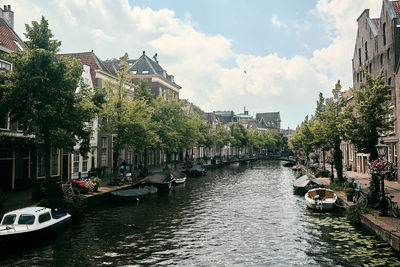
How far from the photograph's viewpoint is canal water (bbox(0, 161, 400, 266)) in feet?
44.3

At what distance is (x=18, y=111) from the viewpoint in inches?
833

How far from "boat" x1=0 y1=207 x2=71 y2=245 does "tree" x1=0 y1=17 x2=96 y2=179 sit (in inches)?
228

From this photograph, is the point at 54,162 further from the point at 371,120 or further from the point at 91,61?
the point at 371,120

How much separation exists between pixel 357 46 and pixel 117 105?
117ft

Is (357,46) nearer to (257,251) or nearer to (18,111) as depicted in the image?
(257,251)

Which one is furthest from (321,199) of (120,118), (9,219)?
(9,219)

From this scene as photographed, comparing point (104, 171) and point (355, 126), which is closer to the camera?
point (355, 126)

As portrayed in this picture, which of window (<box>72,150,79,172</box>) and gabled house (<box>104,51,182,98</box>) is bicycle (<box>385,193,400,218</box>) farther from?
gabled house (<box>104,51,182,98</box>)

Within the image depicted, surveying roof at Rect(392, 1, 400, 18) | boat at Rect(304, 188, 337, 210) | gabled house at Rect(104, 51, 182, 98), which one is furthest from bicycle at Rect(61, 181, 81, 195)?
gabled house at Rect(104, 51, 182, 98)

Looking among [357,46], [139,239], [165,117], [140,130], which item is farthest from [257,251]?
[357,46]

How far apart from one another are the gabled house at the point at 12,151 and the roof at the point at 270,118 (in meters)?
163

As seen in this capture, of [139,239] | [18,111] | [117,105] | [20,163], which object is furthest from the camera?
[117,105]

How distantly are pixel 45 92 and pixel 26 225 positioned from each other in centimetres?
957

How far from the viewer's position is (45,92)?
21266mm
